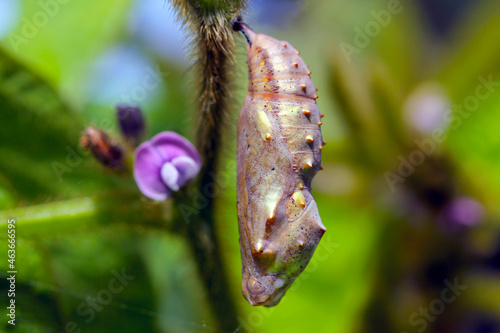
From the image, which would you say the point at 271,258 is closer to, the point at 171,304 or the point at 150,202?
the point at 150,202

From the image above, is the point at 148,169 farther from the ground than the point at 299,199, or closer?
closer

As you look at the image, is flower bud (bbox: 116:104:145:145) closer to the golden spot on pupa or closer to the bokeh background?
the bokeh background

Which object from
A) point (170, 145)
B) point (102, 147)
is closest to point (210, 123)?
point (170, 145)

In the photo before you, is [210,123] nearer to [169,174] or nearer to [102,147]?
[169,174]

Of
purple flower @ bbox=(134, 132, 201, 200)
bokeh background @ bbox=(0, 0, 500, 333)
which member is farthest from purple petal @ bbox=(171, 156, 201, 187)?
bokeh background @ bbox=(0, 0, 500, 333)

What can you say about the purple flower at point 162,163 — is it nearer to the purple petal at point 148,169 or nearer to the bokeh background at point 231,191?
the purple petal at point 148,169

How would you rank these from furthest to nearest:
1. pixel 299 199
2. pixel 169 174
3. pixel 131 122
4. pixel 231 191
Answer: pixel 231 191, pixel 131 122, pixel 169 174, pixel 299 199

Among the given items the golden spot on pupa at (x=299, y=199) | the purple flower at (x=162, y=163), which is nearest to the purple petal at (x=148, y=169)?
the purple flower at (x=162, y=163)
